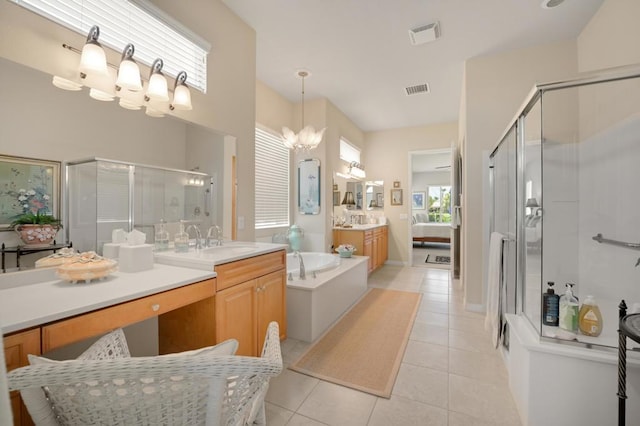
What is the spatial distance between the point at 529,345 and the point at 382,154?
16.9 feet

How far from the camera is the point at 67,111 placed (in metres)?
1.43

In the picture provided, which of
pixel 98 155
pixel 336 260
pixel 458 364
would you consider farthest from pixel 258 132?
pixel 458 364

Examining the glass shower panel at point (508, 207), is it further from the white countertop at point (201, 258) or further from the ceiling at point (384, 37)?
the white countertop at point (201, 258)

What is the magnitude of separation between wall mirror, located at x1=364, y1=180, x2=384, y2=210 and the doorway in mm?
1801

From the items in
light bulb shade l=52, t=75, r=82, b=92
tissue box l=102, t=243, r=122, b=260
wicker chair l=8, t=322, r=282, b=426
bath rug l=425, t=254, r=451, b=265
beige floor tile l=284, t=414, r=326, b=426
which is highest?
light bulb shade l=52, t=75, r=82, b=92

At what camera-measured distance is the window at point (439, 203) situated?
9438 mm

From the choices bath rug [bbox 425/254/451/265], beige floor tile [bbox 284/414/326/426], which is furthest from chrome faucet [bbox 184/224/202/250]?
bath rug [bbox 425/254/451/265]

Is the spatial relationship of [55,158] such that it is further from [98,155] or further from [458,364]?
[458,364]

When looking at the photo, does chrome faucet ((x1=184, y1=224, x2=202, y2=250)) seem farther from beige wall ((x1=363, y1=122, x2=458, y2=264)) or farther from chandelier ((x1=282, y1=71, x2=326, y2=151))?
beige wall ((x1=363, y1=122, x2=458, y2=264))

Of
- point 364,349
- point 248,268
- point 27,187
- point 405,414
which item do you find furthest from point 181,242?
point 405,414

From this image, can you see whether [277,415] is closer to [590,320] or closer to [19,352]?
[19,352]

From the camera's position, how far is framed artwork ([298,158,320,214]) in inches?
174

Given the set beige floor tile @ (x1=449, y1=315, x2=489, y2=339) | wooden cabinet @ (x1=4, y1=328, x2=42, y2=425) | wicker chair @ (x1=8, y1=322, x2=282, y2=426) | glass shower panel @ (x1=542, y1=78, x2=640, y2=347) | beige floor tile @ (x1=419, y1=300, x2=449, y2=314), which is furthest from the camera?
beige floor tile @ (x1=419, y1=300, x2=449, y2=314)

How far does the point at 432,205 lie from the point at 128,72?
31.5ft
